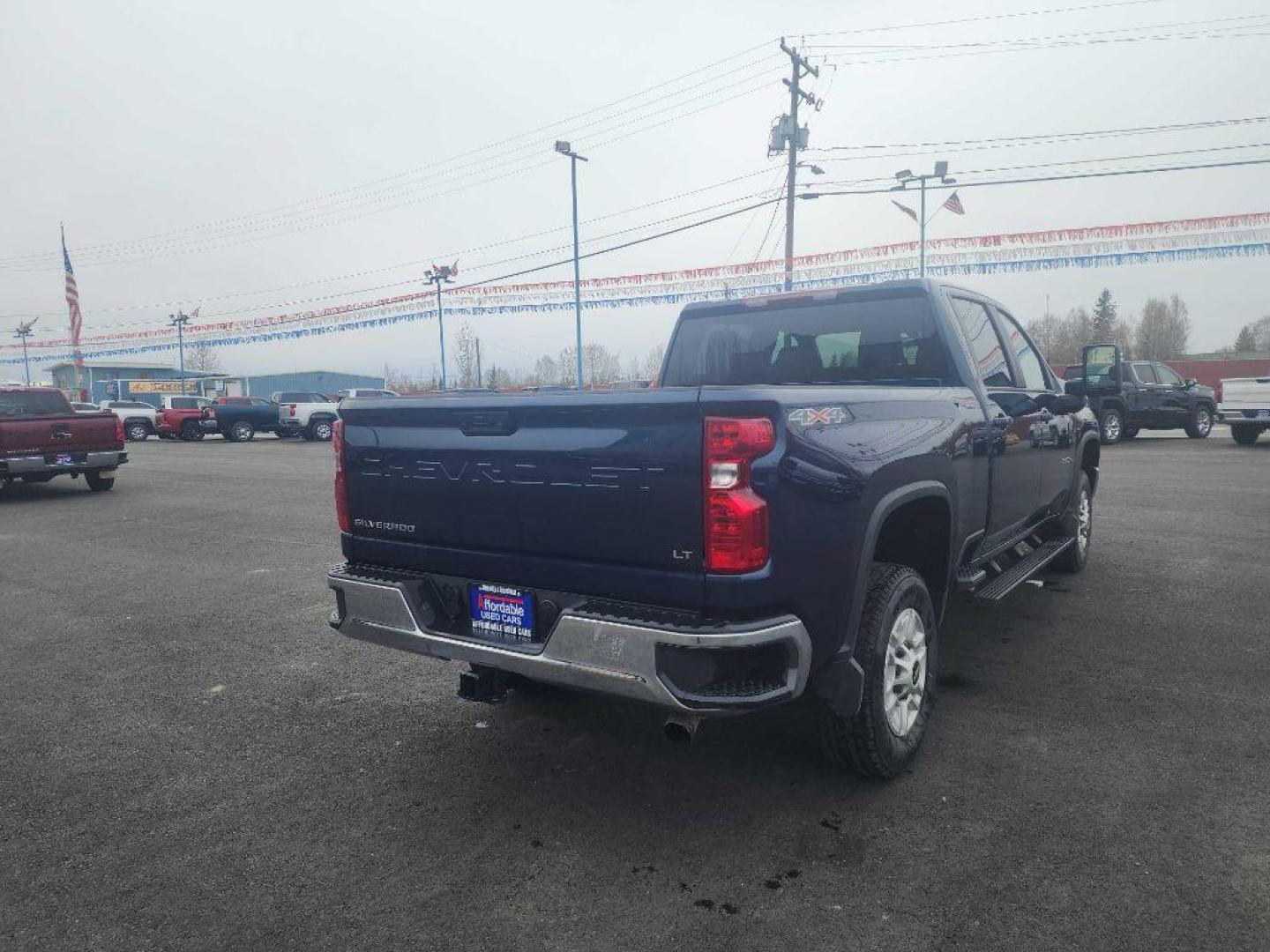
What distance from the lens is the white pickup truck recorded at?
16391 mm

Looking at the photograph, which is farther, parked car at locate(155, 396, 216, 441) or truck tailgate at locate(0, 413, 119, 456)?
parked car at locate(155, 396, 216, 441)

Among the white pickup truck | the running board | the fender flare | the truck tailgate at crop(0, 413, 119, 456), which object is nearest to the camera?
the fender flare

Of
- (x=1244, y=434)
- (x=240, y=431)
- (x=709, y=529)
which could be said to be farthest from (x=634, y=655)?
(x=240, y=431)

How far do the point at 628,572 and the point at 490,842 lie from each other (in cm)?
109

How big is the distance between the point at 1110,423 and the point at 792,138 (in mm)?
12955

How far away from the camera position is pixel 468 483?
324 cm

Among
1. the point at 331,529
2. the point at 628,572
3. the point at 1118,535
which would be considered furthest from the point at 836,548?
the point at 331,529

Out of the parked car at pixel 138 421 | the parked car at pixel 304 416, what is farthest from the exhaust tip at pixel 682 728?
the parked car at pixel 138 421

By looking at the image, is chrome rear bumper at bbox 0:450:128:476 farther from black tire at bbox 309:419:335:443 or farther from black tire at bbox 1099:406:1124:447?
black tire at bbox 1099:406:1124:447

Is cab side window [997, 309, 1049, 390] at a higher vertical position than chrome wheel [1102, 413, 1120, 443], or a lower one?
higher

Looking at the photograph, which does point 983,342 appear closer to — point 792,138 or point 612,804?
point 612,804

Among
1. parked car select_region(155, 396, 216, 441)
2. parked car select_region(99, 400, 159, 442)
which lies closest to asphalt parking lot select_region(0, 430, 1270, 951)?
parked car select_region(155, 396, 216, 441)

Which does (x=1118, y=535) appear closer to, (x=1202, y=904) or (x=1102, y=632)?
(x=1102, y=632)

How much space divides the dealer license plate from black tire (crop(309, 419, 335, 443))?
1046 inches
